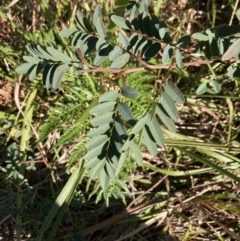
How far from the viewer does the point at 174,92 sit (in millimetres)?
954

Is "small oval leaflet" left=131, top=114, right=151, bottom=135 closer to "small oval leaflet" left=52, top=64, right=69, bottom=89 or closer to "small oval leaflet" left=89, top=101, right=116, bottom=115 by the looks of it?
"small oval leaflet" left=89, top=101, right=116, bottom=115

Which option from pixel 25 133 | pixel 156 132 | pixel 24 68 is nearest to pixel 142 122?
pixel 156 132

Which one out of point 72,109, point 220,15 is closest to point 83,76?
point 72,109

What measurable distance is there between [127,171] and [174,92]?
70cm

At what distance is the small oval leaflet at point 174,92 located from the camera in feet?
3.11

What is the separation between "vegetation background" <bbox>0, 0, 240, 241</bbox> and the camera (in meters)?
1.65

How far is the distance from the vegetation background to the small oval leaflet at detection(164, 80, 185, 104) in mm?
629

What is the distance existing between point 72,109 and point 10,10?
646 mm

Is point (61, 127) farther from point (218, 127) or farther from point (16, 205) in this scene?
point (218, 127)

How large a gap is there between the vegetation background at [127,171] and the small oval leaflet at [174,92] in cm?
63

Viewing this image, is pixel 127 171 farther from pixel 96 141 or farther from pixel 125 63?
pixel 125 63

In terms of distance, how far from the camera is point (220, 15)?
6.26 ft

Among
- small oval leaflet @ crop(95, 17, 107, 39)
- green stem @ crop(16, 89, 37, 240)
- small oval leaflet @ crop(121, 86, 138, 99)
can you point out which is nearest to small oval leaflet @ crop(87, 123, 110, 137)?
small oval leaflet @ crop(121, 86, 138, 99)

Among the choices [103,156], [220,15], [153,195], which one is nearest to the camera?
[103,156]
